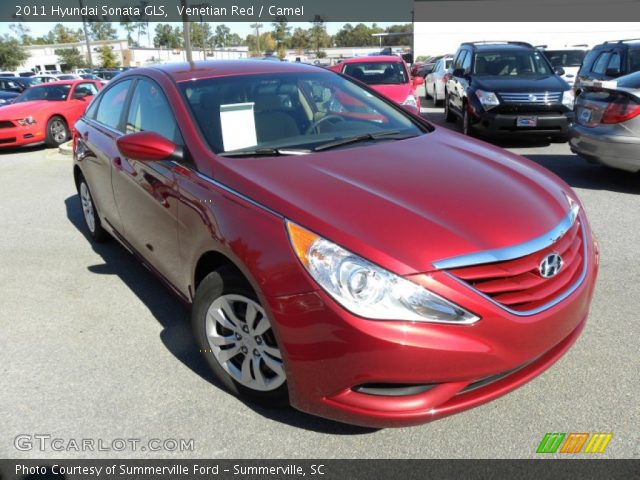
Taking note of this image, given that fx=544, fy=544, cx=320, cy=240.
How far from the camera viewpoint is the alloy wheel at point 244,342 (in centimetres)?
248

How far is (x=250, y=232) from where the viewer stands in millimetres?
2393

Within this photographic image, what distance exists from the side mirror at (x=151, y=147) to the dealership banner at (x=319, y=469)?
59.8 inches

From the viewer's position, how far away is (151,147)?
9.48 ft

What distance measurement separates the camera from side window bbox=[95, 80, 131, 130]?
414cm

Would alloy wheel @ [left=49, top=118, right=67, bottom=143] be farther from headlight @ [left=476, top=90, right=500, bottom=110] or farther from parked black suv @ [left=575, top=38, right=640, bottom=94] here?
parked black suv @ [left=575, top=38, right=640, bottom=94]

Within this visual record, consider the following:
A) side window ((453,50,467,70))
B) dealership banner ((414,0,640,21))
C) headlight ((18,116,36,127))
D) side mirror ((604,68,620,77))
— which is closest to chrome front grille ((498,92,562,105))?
side mirror ((604,68,620,77))

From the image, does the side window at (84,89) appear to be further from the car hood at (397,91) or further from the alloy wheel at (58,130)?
the car hood at (397,91)

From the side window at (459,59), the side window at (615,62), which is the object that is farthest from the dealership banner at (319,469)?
the side window at (459,59)

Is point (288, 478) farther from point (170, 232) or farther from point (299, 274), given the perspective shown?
point (170, 232)

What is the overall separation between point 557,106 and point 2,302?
8.22m

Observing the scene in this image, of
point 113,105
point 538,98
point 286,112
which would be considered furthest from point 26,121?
point 286,112

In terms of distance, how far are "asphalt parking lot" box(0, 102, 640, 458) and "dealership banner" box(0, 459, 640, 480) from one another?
0.15 feet

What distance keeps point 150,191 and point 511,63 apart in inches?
345

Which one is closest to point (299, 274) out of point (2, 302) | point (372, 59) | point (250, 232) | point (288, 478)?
point (250, 232)
